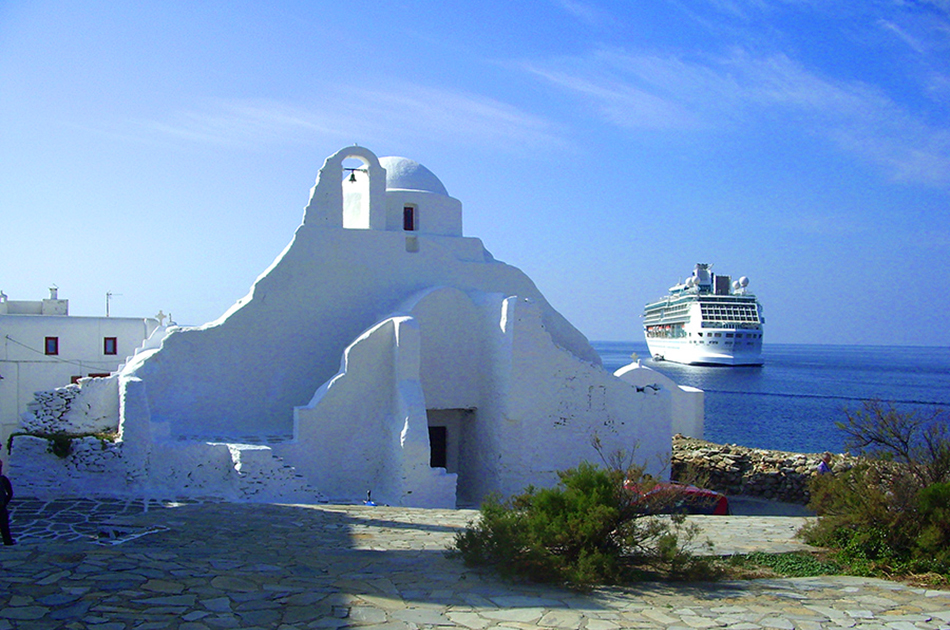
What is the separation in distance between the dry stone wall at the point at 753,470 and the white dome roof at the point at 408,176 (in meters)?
8.88

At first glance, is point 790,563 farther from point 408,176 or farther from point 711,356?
point 711,356

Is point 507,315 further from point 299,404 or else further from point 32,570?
point 32,570

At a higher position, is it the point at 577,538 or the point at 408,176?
the point at 408,176

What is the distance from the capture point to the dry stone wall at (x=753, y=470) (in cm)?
1936

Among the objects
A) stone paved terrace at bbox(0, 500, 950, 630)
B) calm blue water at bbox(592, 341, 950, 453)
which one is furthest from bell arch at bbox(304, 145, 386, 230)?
calm blue water at bbox(592, 341, 950, 453)

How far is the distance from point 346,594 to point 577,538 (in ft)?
6.75

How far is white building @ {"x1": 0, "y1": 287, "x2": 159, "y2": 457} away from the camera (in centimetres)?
2216

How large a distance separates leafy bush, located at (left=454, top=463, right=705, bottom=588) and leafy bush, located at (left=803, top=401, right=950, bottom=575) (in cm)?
199

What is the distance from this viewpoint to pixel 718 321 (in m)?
73.1

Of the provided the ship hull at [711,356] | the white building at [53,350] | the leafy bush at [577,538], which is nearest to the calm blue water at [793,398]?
the ship hull at [711,356]

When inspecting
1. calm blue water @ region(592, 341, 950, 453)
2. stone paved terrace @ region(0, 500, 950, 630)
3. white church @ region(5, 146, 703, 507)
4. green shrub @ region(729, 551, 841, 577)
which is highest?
white church @ region(5, 146, 703, 507)

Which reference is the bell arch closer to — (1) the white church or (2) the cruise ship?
(1) the white church

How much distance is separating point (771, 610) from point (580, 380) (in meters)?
10.0

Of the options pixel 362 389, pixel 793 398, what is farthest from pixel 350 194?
pixel 793 398
